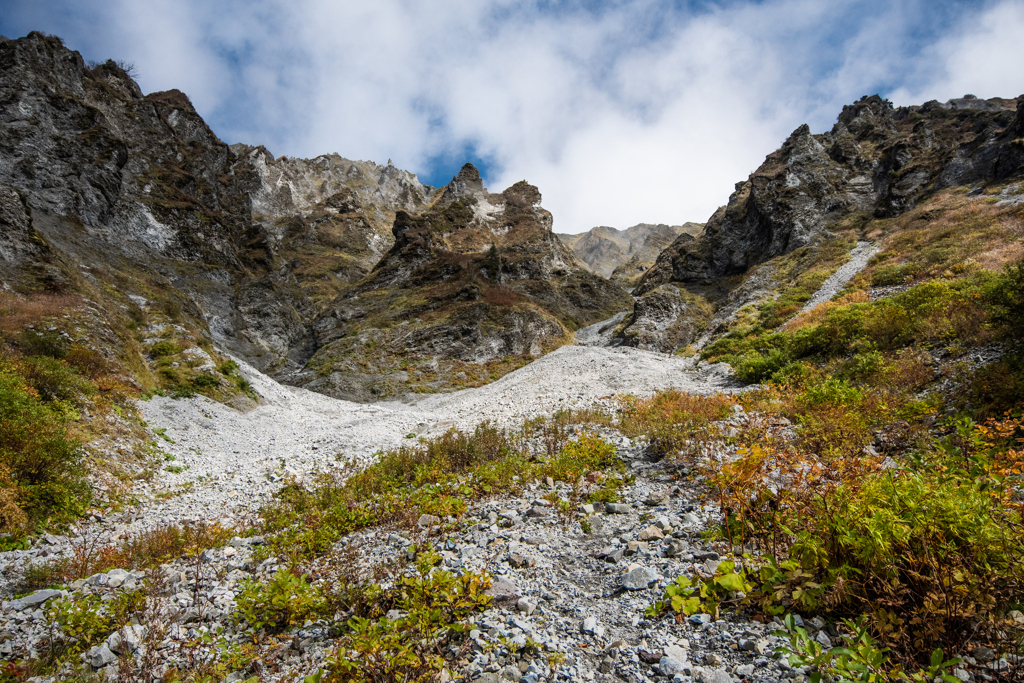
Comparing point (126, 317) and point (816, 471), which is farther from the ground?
point (126, 317)

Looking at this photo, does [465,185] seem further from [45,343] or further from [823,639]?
[823,639]

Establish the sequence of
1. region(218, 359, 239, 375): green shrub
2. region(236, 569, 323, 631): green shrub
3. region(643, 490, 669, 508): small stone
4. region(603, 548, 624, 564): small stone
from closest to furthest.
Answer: region(236, 569, 323, 631): green shrub → region(603, 548, 624, 564): small stone → region(643, 490, 669, 508): small stone → region(218, 359, 239, 375): green shrub

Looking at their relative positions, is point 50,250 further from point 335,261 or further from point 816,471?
point 335,261

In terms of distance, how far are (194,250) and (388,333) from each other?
3064cm

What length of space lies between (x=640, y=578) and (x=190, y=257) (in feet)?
205

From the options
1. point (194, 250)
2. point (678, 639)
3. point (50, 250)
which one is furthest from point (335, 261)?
point (678, 639)

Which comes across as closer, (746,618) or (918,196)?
(746,618)

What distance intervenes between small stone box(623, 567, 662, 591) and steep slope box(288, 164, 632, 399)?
1178 inches

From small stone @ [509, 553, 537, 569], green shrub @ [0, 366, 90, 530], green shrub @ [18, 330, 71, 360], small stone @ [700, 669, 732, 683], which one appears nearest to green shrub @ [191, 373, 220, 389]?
green shrub @ [18, 330, 71, 360]

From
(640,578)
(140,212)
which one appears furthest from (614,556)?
(140,212)

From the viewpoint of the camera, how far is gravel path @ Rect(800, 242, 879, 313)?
29297mm

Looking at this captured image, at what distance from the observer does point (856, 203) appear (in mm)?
48625

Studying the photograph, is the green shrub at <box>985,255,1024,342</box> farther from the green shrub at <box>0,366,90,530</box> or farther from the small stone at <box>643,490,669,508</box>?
the green shrub at <box>0,366,90,530</box>

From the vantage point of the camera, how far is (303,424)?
66.4 feet
